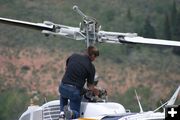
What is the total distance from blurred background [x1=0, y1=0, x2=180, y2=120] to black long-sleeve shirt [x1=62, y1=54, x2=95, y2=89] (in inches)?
275

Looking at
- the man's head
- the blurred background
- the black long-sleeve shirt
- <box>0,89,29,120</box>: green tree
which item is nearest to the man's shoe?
the black long-sleeve shirt

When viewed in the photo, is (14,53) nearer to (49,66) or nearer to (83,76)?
(49,66)

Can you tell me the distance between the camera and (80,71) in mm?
10859

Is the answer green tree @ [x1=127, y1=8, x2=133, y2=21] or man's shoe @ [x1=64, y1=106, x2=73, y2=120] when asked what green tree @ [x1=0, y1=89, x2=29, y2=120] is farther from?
green tree @ [x1=127, y1=8, x2=133, y2=21]

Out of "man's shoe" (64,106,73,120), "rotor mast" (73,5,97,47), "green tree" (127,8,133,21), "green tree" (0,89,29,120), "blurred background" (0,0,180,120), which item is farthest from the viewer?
"green tree" (127,8,133,21)

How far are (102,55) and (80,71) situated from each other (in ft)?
46.9

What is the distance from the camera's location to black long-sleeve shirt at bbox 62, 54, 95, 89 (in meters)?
10.9

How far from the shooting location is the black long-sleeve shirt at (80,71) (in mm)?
10852

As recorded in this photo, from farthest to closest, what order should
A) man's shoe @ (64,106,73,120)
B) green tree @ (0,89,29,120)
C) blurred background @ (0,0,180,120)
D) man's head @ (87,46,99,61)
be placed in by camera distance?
blurred background @ (0,0,180,120) < green tree @ (0,89,29,120) < man's head @ (87,46,99,61) < man's shoe @ (64,106,73,120)

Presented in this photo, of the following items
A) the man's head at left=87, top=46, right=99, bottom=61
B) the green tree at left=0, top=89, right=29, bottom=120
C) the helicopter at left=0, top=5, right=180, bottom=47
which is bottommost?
the green tree at left=0, top=89, right=29, bottom=120

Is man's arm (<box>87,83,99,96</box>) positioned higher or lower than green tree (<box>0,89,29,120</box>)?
higher

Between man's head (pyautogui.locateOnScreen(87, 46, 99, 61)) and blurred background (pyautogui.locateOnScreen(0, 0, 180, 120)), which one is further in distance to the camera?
blurred background (pyautogui.locateOnScreen(0, 0, 180, 120))

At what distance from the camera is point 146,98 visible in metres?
20.1

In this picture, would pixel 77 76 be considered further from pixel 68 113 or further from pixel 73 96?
pixel 68 113
